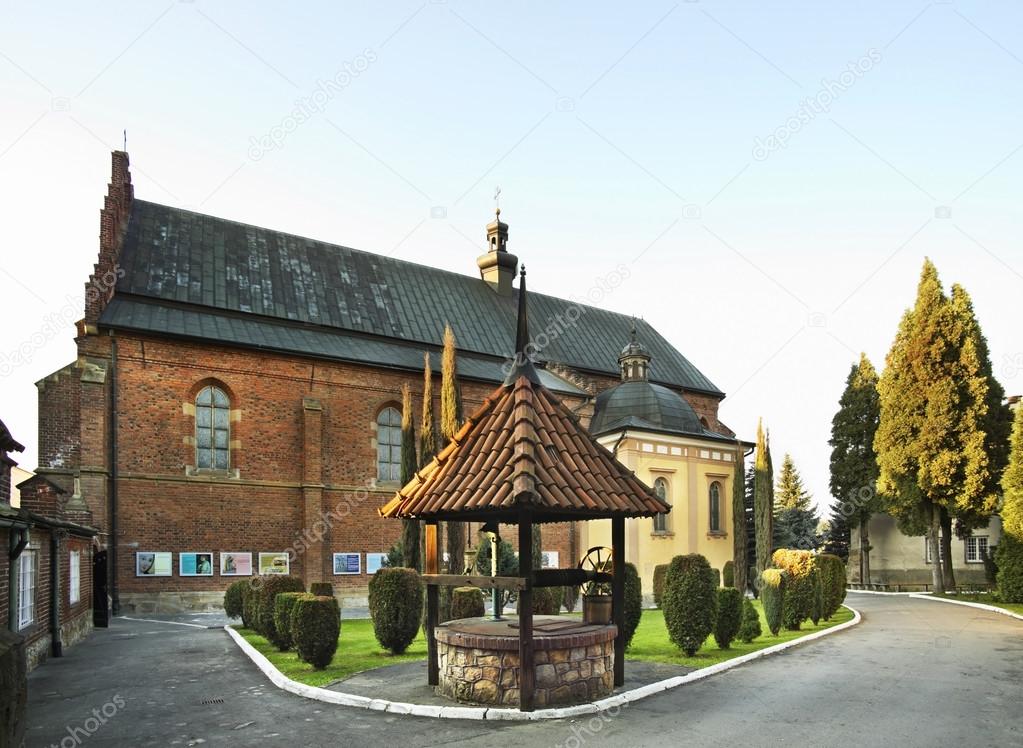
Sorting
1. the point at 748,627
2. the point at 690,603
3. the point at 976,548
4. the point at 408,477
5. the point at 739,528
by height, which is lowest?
the point at 976,548

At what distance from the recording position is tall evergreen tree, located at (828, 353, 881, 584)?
128 feet

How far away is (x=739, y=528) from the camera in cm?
3191

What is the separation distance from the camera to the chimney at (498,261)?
40938 mm

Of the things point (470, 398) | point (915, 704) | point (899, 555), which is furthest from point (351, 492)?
point (899, 555)

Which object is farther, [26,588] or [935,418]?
[935,418]

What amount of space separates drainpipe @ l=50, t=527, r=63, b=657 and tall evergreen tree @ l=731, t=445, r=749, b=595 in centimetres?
2259

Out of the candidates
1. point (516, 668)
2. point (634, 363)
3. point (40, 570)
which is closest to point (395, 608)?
point (516, 668)

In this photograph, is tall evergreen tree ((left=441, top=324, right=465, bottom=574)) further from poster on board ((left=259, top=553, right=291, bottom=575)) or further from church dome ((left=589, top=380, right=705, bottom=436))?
church dome ((left=589, top=380, right=705, bottom=436))

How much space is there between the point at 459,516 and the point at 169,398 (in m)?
17.2

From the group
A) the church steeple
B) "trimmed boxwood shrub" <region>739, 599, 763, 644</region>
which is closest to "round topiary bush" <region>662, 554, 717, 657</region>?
A: "trimmed boxwood shrub" <region>739, 599, 763, 644</region>

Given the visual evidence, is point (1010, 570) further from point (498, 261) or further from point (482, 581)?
point (498, 261)

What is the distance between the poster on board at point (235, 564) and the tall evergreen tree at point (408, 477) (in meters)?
4.97

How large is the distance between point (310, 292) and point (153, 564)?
1211 centimetres

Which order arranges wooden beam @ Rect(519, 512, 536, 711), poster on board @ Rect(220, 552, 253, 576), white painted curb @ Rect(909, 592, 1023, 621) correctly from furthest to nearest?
1. poster on board @ Rect(220, 552, 253, 576)
2. white painted curb @ Rect(909, 592, 1023, 621)
3. wooden beam @ Rect(519, 512, 536, 711)
